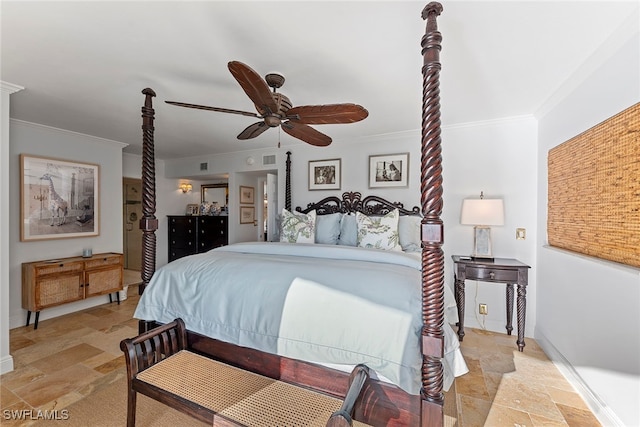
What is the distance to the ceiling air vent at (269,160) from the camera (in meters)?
4.79

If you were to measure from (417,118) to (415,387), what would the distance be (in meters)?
2.76

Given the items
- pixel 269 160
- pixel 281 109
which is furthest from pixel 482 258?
pixel 269 160

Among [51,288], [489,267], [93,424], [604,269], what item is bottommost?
[93,424]

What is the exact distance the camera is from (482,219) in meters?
3.05

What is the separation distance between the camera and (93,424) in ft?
6.11

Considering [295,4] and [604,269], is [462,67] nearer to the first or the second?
[295,4]

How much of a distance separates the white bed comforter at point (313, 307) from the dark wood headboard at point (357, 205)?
1556 millimetres

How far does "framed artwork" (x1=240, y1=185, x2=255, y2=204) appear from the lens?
5451 millimetres

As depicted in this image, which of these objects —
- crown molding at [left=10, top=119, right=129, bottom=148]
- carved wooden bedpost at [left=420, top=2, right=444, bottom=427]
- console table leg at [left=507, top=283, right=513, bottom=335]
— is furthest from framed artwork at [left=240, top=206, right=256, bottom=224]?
carved wooden bedpost at [left=420, top=2, right=444, bottom=427]

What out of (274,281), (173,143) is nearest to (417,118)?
(274,281)

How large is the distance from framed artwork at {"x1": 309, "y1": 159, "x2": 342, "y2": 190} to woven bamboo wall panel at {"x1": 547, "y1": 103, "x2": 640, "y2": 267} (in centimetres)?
249

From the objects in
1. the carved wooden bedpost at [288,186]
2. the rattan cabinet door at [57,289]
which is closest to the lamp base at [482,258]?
the carved wooden bedpost at [288,186]

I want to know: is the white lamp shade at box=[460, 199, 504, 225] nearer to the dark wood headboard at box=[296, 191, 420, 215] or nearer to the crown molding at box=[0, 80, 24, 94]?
the dark wood headboard at box=[296, 191, 420, 215]

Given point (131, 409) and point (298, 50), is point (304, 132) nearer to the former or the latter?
point (298, 50)
